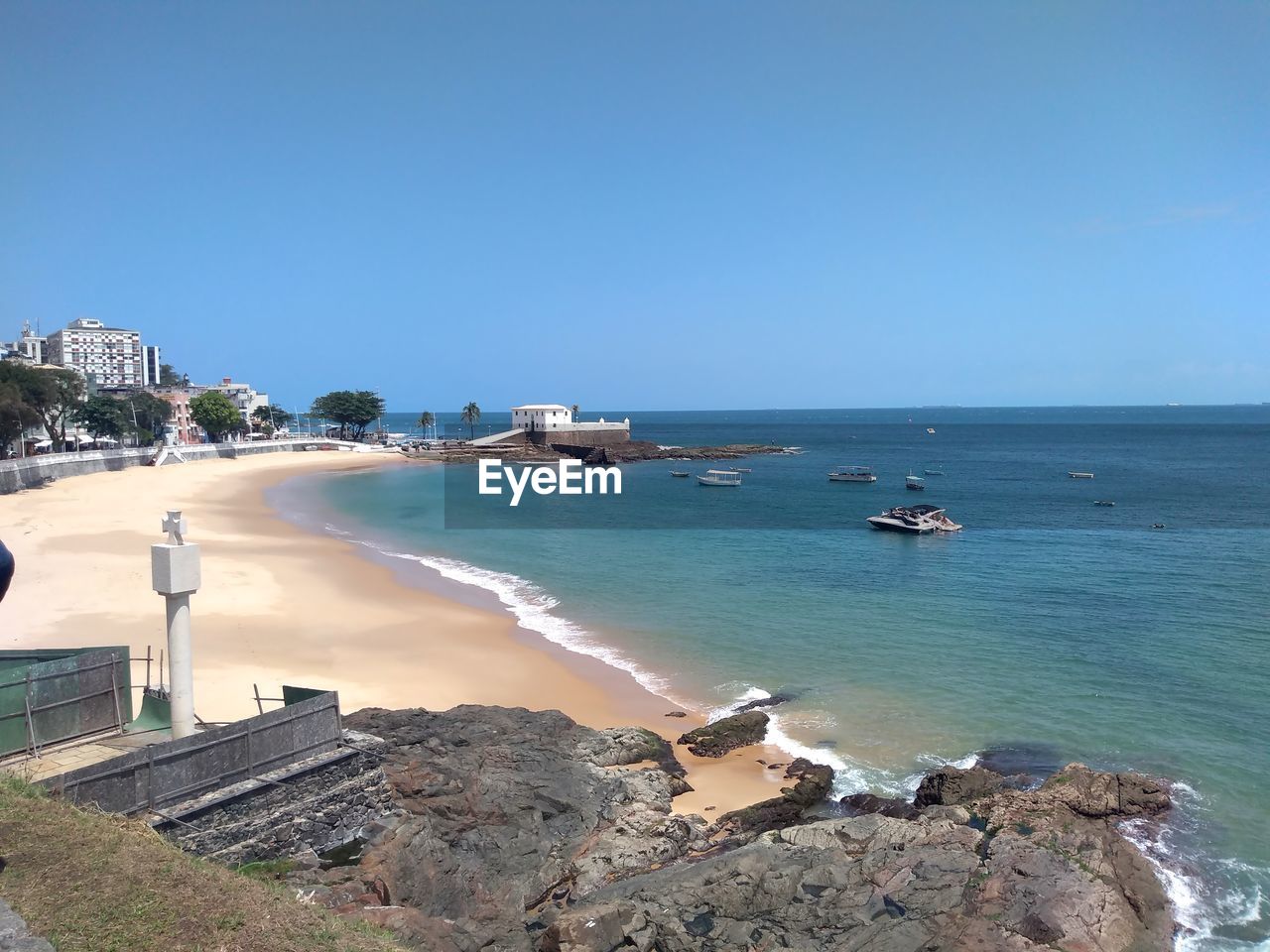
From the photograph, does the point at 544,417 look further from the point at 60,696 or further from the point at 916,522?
the point at 60,696

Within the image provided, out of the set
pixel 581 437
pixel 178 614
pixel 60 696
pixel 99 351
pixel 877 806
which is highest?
pixel 99 351

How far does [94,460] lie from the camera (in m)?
65.9

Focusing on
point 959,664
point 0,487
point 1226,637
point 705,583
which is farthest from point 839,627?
point 0,487

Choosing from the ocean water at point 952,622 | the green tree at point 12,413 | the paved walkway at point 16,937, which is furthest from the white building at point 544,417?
the paved walkway at point 16,937

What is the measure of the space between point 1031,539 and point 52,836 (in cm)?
4913

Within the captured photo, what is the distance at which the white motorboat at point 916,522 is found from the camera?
50281 millimetres

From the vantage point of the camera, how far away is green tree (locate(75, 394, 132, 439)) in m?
85.6

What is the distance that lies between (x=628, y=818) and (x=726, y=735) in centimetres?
488

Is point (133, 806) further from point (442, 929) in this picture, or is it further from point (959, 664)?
point (959, 664)

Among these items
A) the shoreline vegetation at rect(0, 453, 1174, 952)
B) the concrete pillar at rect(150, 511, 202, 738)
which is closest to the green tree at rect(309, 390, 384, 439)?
the shoreline vegetation at rect(0, 453, 1174, 952)

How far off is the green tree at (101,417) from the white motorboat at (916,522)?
7877 cm

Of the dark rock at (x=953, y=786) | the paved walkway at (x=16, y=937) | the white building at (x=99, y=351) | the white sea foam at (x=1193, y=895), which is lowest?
the white sea foam at (x=1193, y=895)

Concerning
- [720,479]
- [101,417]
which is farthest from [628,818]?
[101,417]

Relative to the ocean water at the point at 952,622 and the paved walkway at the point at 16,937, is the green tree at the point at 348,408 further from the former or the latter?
the paved walkway at the point at 16,937
